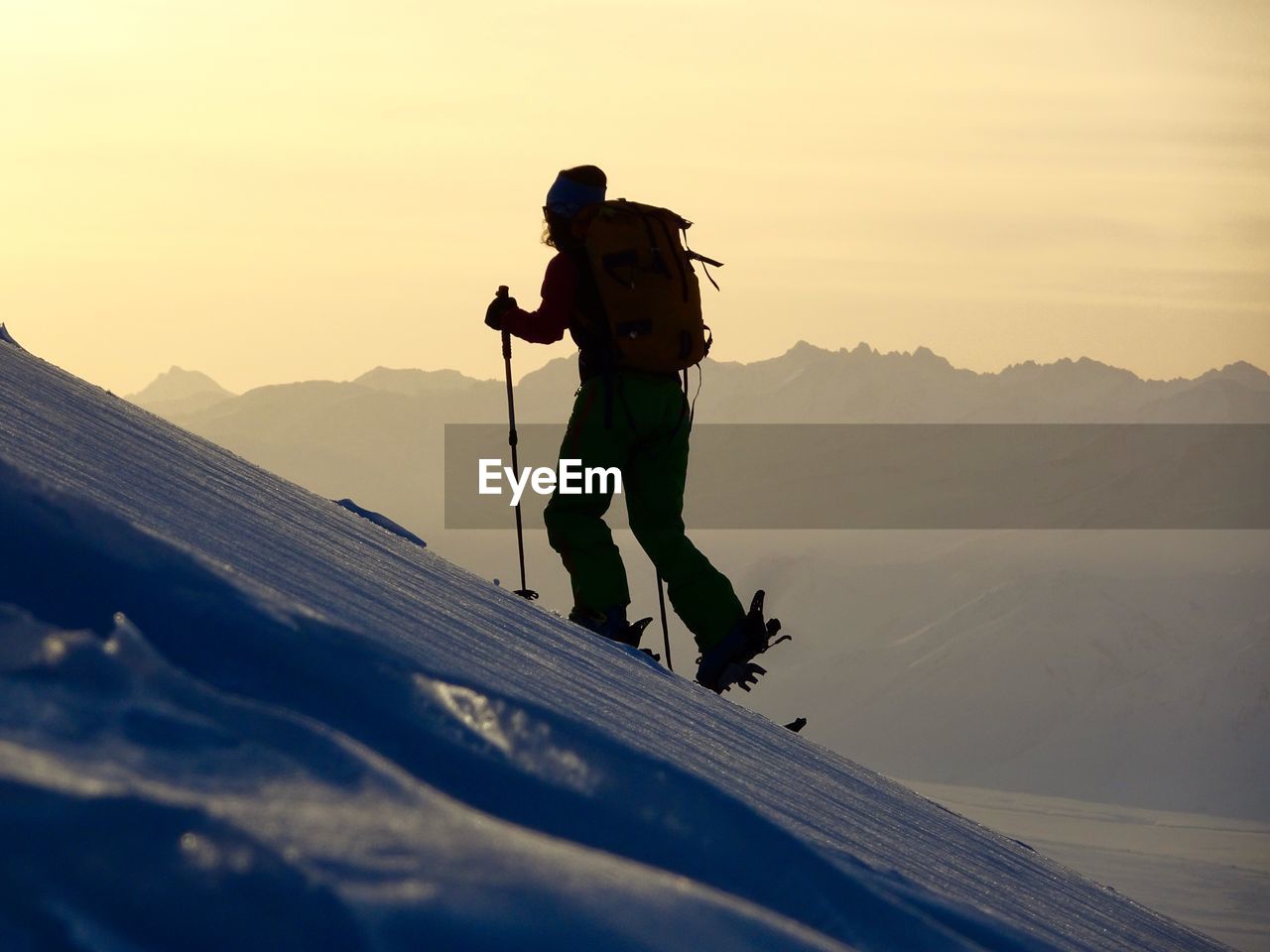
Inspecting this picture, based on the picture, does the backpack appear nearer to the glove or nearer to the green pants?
the green pants

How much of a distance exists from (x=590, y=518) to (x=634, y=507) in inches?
9.2

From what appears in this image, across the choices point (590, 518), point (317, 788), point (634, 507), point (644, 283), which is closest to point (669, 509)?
point (634, 507)

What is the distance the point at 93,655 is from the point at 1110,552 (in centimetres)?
20566

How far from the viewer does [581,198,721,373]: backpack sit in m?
6.84

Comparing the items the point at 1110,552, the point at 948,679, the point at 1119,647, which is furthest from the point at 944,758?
the point at 1110,552

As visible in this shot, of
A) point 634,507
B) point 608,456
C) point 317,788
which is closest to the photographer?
point 317,788

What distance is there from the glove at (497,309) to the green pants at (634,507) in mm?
472

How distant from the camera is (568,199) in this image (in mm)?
7055

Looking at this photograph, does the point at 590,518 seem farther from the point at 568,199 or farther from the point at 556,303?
the point at 568,199

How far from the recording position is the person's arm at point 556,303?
22.7 ft

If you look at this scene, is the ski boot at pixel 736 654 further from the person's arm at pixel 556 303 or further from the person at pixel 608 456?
the person's arm at pixel 556 303

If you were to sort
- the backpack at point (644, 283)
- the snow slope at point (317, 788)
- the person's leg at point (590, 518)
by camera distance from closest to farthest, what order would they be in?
the snow slope at point (317, 788)
the backpack at point (644, 283)
the person's leg at point (590, 518)

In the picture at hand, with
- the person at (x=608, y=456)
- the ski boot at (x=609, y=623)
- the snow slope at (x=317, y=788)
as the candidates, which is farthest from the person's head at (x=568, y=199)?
the snow slope at (x=317, y=788)

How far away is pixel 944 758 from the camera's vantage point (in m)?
178
